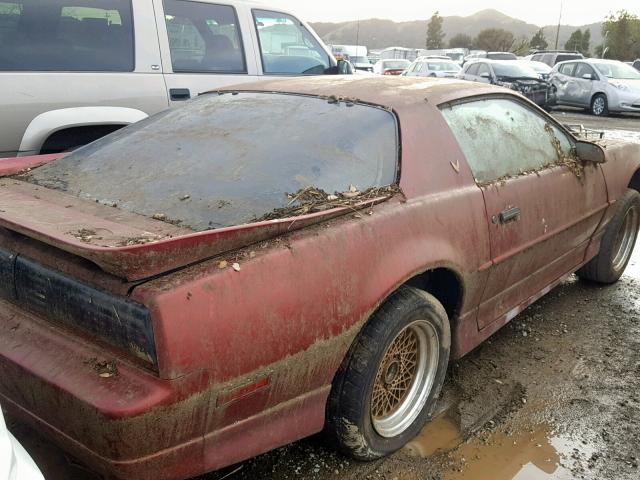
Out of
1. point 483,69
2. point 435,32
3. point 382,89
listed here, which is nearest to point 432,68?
point 483,69

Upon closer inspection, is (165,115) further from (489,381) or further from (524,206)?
(489,381)

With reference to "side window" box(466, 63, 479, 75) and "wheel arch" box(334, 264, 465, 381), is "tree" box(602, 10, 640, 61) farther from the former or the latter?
"wheel arch" box(334, 264, 465, 381)

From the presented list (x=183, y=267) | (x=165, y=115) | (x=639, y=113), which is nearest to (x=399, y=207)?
(x=183, y=267)

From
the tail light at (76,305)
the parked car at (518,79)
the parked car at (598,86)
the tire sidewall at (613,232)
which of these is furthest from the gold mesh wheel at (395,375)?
the parked car at (598,86)

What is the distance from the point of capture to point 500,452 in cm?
267

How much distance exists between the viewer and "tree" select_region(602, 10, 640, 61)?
37469 millimetres

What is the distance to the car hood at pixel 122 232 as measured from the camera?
68.5 inches

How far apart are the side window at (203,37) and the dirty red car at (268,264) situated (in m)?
2.10

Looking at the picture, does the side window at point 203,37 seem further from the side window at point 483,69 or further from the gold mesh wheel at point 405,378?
the side window at point 483,69

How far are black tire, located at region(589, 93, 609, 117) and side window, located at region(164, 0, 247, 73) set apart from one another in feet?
45.1

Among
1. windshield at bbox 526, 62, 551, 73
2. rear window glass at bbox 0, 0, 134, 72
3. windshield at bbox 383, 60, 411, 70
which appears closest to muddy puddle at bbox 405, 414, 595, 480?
rear window glass at bbox 0, 0, 134, 72

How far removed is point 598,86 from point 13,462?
57.9ft

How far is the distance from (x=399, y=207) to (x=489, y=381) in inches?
52.1

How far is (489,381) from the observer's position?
3.24 meters
